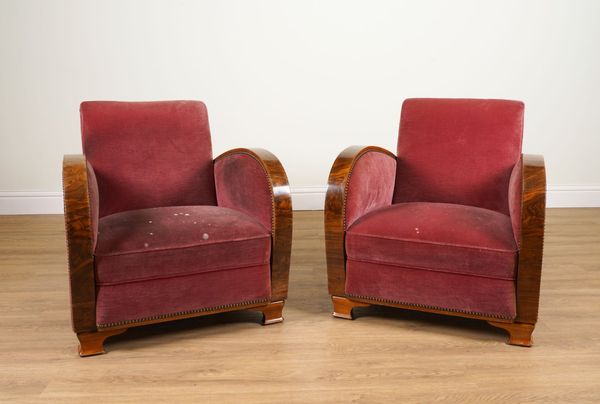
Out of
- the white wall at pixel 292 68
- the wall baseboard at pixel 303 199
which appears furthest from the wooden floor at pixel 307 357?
the white wall at pixel 292 68

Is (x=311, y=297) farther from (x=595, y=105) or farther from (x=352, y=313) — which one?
(x=595, y=105)

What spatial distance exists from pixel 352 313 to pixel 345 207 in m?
0.42

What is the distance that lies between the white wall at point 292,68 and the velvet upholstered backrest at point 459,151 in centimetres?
160

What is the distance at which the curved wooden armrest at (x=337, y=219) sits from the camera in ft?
7.94

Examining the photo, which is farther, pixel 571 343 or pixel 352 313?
pixel 352 313

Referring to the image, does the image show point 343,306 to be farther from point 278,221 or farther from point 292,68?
point 292,68

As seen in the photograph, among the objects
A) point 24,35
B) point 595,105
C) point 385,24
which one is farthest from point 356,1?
point 24,35

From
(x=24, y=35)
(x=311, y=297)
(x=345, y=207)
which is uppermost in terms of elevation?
(x=24, y=35)

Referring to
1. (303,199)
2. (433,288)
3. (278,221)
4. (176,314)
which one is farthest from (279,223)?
(303,199)

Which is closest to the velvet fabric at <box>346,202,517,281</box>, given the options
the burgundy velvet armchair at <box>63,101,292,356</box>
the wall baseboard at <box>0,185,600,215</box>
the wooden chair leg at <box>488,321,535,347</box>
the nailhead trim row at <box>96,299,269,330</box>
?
the wooden chair leg at <box>488,321,535,347</box>

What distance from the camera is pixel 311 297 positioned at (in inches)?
109

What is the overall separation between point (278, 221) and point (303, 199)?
221 cm

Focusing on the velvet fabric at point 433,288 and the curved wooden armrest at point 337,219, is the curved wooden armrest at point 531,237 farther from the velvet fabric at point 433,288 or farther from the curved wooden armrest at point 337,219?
the curved wooden armrest at point 337,219

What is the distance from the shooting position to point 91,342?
2.20m
